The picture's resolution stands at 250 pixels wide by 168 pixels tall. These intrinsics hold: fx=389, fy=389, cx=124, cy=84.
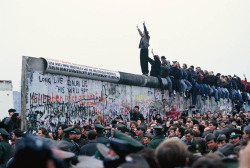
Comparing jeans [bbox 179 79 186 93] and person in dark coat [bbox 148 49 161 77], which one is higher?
person in dark coat [bbox 148 49 161 77]

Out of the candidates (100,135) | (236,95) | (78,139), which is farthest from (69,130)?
(236,95)

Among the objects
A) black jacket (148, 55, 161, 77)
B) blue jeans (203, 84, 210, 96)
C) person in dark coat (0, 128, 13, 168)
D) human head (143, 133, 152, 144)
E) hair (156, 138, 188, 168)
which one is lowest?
person in dark coat (0, 128, 13, 168)

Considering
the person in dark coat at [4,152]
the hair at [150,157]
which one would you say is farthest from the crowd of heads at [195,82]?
the hair at [150,157]

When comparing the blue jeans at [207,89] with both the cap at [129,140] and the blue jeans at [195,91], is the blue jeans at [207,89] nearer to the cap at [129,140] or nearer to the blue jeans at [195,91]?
the blue jeans at [195,91]

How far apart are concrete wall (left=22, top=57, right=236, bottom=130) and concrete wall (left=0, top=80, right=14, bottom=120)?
8.06 m

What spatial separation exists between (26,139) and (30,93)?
1002 centimetres

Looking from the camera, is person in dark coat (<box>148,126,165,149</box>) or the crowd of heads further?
the crowd of heads

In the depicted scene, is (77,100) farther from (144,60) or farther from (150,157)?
(150,157)

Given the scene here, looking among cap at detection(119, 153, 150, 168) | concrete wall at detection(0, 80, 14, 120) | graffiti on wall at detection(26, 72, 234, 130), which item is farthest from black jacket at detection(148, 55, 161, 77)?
cap at detection(119, 153, 150, 168)

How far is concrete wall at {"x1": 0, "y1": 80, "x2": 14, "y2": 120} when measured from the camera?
2259 centimetres

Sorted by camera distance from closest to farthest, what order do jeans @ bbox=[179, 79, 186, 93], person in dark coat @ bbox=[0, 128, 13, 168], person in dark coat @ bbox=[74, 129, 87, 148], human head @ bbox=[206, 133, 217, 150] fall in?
human head @ bbox=[206, 133, 217, 150]
person in dark coat @ bbox=[0, 128, 13, 168]
person in dark coat @ bbox=[74, 129, 87, 148]
jeans @ bbox=[179, 79, 186, 93]

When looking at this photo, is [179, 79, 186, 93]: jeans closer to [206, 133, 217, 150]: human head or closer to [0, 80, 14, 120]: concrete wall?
[0, 80, 14, 120]: concrete wall

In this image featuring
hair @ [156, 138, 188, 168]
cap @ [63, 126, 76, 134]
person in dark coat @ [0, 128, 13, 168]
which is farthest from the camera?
cap @ [63, 126, 76, 134]

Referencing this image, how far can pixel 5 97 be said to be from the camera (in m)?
23.5
